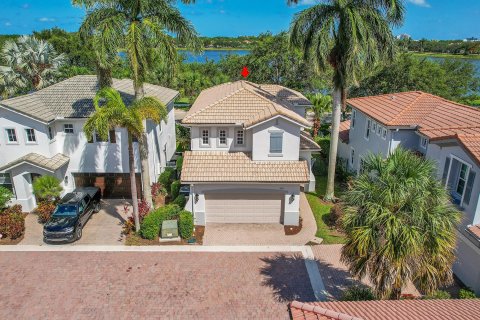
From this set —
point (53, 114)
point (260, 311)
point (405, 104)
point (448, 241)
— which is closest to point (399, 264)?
point (448, 241)

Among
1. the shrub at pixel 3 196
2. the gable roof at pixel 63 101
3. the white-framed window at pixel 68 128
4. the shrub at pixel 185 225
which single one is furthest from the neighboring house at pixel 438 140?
the shrub at pixel 3 196

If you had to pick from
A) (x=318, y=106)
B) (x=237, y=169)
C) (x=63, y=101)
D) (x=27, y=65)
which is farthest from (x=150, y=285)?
(x=27, y=65)

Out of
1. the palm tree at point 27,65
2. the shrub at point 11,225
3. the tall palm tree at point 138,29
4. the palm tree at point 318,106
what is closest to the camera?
the tall palm tree at point 138,29

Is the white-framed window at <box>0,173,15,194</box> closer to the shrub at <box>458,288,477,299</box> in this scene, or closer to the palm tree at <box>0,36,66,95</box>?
the palm tree at <box>0,36,66,95</box>

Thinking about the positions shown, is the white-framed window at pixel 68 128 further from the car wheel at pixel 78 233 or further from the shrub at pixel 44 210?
the car wheel at pixel 78 233

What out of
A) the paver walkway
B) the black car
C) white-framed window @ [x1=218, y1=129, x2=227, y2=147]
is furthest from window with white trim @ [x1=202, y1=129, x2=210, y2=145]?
the black car

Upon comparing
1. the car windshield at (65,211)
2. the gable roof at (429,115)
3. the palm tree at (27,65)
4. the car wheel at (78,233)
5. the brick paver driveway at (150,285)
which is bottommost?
the brick paver driveway at (150,285)
